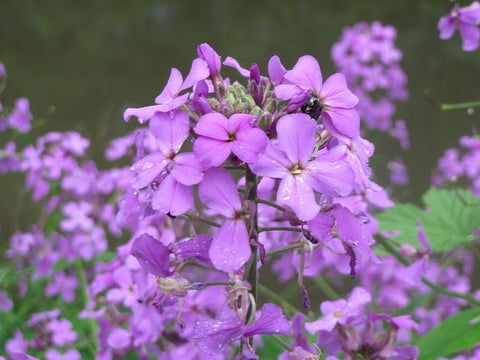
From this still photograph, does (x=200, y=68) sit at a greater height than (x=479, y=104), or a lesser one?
lesser

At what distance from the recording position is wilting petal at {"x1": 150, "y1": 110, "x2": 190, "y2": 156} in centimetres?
77

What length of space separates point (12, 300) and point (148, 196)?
122 centimetres

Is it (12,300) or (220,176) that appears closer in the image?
(220,176)

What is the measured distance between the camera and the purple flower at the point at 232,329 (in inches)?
29.2

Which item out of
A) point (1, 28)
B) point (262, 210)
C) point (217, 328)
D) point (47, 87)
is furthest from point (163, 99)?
point (1, 28)

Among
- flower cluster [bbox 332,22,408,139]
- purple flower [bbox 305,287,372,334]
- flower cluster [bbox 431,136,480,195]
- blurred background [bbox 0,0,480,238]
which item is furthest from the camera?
blurred background [bbox 0,0,480,238]

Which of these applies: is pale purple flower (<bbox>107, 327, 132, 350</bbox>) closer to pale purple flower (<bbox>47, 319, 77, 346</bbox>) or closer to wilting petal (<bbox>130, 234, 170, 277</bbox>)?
pale purple flower (<bbox>47, 319, 77, 346</bbox>)

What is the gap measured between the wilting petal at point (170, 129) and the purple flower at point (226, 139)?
0.14 feet

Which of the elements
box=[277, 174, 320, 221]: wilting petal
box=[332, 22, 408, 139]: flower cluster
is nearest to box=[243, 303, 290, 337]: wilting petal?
box=[277, 174, 320, 221]: wilting petal

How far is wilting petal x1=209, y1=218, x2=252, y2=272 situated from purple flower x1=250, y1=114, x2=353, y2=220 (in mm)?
55

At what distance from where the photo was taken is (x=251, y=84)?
2.74 feet

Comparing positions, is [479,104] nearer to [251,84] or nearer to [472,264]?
[251,84]

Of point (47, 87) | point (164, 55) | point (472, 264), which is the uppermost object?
point (164, 55)

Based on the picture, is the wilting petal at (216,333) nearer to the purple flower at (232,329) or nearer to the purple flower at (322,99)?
the purple flower at (232,329)
